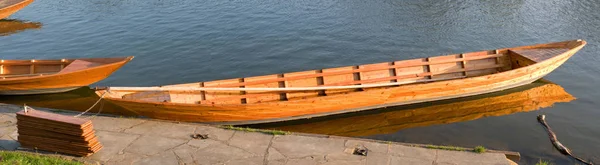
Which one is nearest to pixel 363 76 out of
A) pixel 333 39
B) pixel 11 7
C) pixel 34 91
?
pixel 333 39

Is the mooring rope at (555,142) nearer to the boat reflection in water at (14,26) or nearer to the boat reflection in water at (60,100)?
the boat reflection in water at (60,100)

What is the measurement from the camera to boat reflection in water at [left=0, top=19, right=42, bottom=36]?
29255mm

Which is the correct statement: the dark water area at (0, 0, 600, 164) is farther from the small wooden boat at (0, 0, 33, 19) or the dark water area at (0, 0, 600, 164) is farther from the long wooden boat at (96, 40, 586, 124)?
the long wooden boat at (96, 40, 586, 124)

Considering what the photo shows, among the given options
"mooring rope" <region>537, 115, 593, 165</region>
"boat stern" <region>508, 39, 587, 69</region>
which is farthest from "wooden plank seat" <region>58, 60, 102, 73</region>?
"boat stern" <region>508, 39, 587, 69</region>

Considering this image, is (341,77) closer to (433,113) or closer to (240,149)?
(433,113)

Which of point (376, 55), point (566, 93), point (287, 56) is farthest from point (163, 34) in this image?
point (566, 93)

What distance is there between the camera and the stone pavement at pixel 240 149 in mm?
10578

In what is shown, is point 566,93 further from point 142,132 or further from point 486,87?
point 142,132

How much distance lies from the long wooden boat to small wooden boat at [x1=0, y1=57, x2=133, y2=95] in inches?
131

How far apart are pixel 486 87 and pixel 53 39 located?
22.2 m

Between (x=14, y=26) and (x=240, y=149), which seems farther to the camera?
(x=14, y=26)

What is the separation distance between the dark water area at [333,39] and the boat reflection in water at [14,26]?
524 millimetres

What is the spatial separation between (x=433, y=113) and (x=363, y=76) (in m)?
2.58

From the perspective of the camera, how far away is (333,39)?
23.7m
